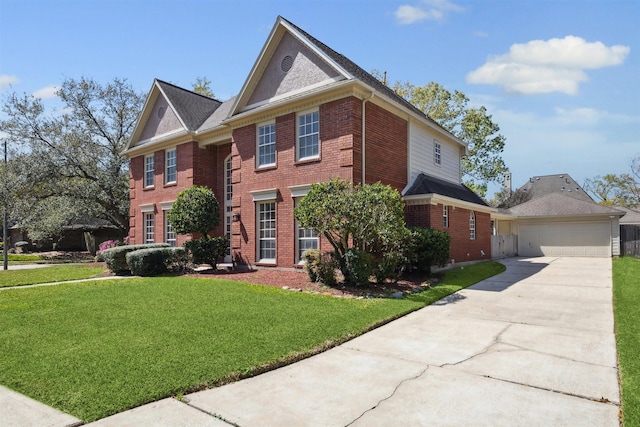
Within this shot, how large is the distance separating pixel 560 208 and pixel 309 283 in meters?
21.2

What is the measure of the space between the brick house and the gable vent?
0.11 feet

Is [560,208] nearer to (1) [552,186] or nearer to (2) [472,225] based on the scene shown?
(2) [472,225]

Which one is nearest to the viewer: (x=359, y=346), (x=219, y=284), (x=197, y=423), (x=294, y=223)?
(x=197, y=423)

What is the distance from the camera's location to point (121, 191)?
1041 inches

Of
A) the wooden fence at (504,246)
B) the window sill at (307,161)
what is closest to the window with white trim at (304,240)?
the window sill at (307,161)

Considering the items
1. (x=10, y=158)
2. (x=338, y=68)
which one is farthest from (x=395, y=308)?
(x=10, y=158)

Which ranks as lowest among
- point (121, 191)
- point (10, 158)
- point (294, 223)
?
point (294, 223)

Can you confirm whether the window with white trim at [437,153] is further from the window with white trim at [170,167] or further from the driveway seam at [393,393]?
the driveway seam at [393,393]

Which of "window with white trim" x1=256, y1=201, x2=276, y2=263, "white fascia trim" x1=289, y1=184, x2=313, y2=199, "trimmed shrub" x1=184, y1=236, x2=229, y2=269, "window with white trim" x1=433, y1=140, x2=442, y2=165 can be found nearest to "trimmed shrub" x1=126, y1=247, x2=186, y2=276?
"trimmed shrub" x1=184, y1=236, x2=229, y2=269

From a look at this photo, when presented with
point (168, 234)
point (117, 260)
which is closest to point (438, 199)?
point (117, 260)

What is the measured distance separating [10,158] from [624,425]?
29.7 metres

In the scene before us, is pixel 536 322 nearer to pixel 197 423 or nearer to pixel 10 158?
pixel 197 423

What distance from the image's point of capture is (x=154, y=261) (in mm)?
14750

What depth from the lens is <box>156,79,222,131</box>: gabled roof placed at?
19.7 metres
